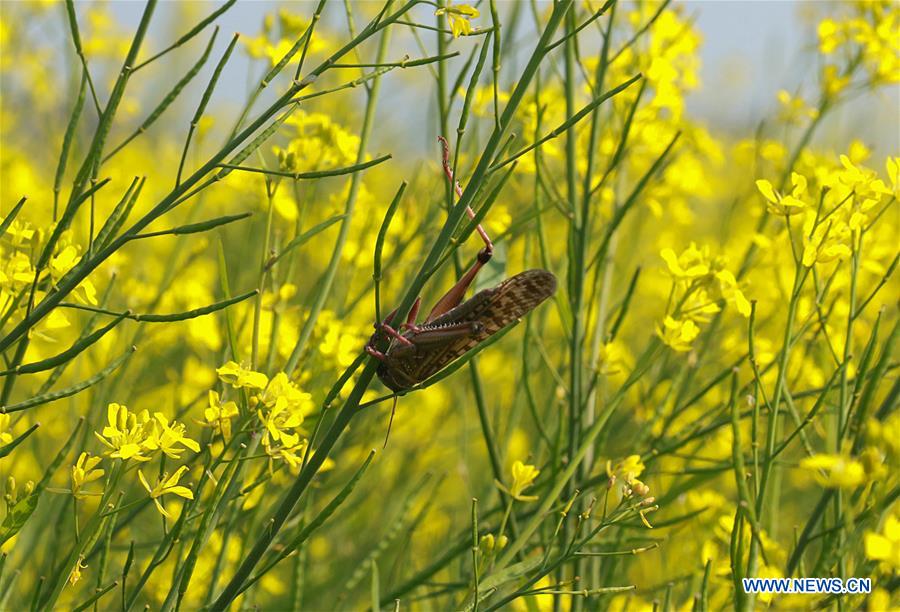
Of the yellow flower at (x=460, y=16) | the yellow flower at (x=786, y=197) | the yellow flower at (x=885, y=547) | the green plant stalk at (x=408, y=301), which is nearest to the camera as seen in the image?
the yellow flower at (x=885, y=547)

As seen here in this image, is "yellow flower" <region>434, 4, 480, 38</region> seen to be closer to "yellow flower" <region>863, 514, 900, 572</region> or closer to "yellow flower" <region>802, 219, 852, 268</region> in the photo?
"yellow flower" <region>802, 219, 852, 268</region>

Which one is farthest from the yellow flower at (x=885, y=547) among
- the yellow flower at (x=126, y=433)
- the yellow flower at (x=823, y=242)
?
the yellow flower at (x=126, y=433)

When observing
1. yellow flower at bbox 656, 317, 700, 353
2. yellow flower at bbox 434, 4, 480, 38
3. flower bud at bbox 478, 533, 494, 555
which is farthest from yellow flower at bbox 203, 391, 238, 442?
yellow flower at bbox 656, 317, 700, 353

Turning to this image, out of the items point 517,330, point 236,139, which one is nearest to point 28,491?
point 236,139

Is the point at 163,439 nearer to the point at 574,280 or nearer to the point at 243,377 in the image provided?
the point at 243,377

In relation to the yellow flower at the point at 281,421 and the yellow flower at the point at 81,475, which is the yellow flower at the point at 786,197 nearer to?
the yellow flower at the point at 281,421
